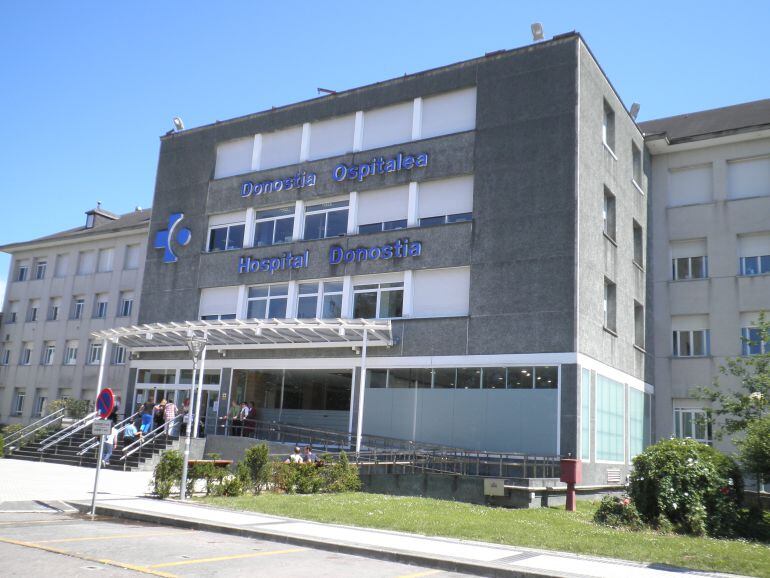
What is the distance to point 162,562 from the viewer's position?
377 inches

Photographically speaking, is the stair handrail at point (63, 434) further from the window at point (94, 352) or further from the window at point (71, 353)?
the window at point (71, 353)

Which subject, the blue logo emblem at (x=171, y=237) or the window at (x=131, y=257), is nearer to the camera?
the blue logo emblem at (x=171, y=237)

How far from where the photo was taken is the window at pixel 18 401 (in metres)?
44.3

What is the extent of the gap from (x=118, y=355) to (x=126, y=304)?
294 cm

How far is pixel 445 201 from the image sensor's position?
2716 cm

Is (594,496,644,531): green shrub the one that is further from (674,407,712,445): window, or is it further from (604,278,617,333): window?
(674,407,712,445): window

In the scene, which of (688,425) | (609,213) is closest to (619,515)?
(609,213)

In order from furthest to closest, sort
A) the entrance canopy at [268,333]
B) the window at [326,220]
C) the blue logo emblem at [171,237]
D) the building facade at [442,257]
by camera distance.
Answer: the blue logo emblem at [171,237] → the window at [326,220] → the entrance canopy at [268,333] → the building facade at [442,257]

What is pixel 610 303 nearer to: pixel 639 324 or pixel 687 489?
pixel 639 324

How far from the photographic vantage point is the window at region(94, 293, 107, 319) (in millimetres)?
42781

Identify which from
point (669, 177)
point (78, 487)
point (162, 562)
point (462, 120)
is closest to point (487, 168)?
point (462, 120)

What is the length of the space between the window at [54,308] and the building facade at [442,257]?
46.4 ft

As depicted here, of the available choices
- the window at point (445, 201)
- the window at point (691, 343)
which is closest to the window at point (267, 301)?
the window at point (445, 201)

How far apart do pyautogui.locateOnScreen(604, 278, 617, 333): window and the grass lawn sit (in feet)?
31.4
